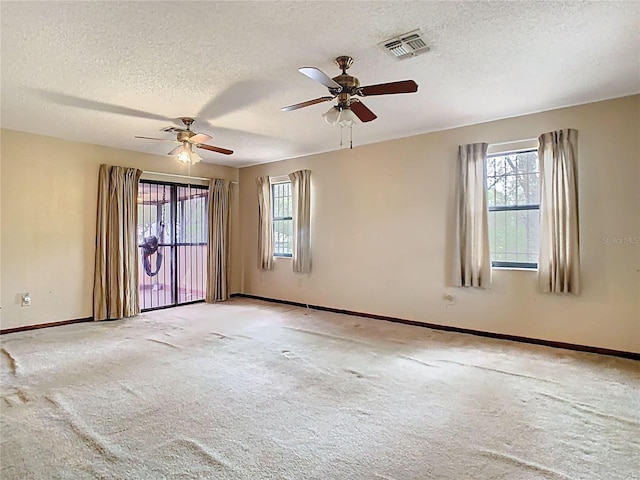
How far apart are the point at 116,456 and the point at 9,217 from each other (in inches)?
166

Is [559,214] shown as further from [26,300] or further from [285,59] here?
[26,300]

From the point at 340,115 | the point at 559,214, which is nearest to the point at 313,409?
the point at 340,115

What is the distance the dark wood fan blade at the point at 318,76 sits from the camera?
8.08 ft

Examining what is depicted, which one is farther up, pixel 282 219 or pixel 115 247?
pixel 282 219

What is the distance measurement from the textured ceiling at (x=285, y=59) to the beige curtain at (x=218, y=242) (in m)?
2.54

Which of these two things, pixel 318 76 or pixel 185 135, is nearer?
pixel 318 76

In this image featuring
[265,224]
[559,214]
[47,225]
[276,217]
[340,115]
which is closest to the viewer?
[340,115]

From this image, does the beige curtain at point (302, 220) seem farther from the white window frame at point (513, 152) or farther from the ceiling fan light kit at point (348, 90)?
the ceiling fan light kit at point (348, 90)

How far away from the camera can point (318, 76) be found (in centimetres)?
259

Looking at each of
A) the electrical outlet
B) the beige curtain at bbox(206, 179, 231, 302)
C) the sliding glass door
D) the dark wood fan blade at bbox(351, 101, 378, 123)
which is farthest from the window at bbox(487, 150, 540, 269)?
the electrical outlet

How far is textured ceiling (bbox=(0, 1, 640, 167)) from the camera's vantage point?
7.68 feet

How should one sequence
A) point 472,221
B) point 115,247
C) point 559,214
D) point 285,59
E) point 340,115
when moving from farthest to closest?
point 115,247
point 472,221
point 559,214
point 340,115
point 285,59

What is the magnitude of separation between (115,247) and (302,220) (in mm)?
2870

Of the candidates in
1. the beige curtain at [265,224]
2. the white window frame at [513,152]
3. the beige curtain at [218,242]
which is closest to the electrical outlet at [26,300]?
the beige curtain at [218,242]
